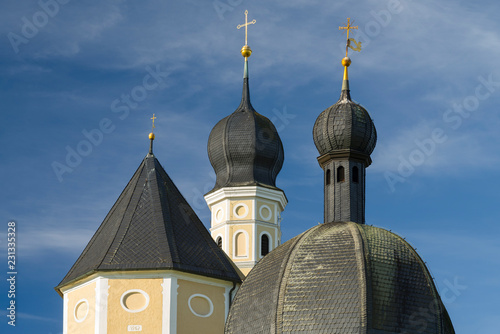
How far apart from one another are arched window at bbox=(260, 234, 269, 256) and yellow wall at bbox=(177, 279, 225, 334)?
30.6 ft

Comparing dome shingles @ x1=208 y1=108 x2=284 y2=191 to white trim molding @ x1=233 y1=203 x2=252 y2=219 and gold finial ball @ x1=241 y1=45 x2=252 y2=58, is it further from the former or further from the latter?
gold finial ball @ x1=241 y1=45 x2=252 y2=58

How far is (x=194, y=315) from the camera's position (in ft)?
103

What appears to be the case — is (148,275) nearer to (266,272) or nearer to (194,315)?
(194,315)

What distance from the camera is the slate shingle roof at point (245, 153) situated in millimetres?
41844

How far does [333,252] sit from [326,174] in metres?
4.03

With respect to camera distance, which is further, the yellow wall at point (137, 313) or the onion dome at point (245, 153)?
the onion dome at point (245, 153)

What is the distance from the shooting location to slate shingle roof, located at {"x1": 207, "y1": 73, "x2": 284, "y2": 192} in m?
41.8

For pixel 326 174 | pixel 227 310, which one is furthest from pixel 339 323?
pixel 326 174

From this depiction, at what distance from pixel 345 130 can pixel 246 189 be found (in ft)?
25.9

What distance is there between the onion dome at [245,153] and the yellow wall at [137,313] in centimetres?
1089

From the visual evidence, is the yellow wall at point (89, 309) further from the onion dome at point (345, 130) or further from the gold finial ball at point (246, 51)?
the gold finial ball at point (246, 51)

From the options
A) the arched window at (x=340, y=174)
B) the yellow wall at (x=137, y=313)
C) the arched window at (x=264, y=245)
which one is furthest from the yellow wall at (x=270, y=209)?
the yellow wall at (x=137, y=313)

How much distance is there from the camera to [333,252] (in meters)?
30.6

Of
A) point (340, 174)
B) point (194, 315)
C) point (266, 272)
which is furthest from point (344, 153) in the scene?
point (194, 315)
